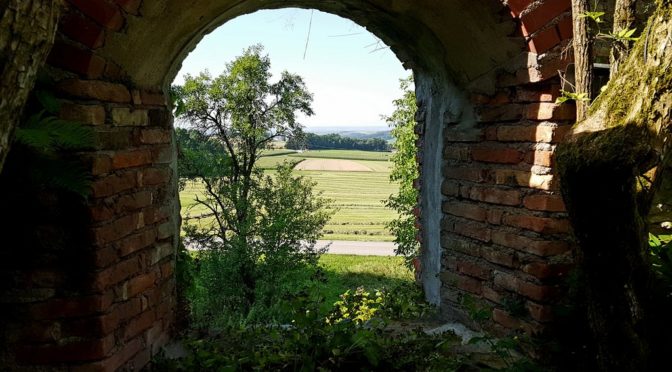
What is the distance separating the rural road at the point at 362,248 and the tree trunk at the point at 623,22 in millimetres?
15467

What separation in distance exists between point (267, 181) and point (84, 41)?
7468 millimetres

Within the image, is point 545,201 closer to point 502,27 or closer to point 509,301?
point 509,301

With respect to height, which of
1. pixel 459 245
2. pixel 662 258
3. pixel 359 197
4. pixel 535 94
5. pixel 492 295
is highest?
pixel 535 94

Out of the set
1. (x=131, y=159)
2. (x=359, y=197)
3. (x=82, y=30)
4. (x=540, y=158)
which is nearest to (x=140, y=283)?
(x=131, y=159)

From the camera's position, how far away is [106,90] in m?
2.50

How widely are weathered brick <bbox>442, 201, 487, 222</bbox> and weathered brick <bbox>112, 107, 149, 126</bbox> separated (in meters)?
2.03

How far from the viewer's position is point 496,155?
316cm

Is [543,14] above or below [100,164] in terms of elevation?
above

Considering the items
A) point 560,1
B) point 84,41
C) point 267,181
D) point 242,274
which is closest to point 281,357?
point 84,41

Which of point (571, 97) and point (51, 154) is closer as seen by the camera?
point (51, 154)

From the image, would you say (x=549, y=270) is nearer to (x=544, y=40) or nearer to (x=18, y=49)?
(x=544, y=40)

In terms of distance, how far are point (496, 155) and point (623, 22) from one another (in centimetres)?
99

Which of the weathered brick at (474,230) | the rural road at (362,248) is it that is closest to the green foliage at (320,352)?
the weathered brick at (474,230)

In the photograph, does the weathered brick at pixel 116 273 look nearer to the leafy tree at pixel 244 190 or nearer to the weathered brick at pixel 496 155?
the weathered brick at pixel 496 155
